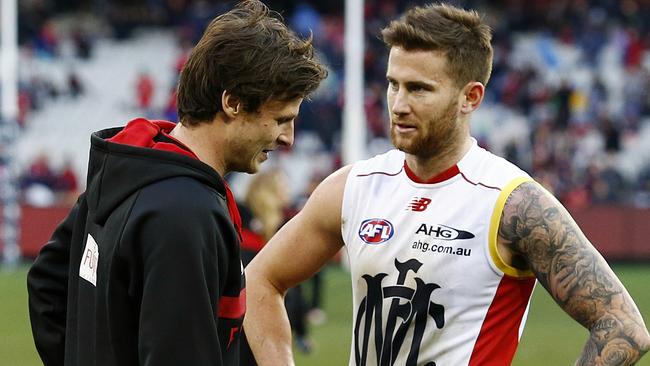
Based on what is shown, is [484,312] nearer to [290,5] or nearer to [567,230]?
[567,230]

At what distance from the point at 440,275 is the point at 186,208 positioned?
1297mm

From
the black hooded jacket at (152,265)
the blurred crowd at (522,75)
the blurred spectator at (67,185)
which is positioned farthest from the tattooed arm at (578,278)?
the blurred spectator at (67,185)

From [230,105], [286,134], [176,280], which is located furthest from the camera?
[286,134]

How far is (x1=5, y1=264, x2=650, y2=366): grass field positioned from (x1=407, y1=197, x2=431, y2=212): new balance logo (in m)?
7.49

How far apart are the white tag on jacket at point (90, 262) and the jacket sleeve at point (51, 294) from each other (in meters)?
0.34

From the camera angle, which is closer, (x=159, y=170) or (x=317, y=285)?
(x=159, y=170)

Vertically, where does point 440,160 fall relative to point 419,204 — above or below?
above

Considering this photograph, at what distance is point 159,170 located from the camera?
10.4ft

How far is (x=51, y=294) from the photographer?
3.73 m

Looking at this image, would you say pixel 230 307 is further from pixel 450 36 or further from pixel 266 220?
pixel 266 220

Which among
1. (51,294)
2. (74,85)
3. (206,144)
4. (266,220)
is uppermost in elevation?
(206,144)

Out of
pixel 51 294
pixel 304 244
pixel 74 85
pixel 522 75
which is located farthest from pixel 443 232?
pixel 74 85

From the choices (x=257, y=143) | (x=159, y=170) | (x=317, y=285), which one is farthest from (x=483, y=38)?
(x=317, y=285)

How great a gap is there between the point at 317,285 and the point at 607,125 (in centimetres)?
1374
